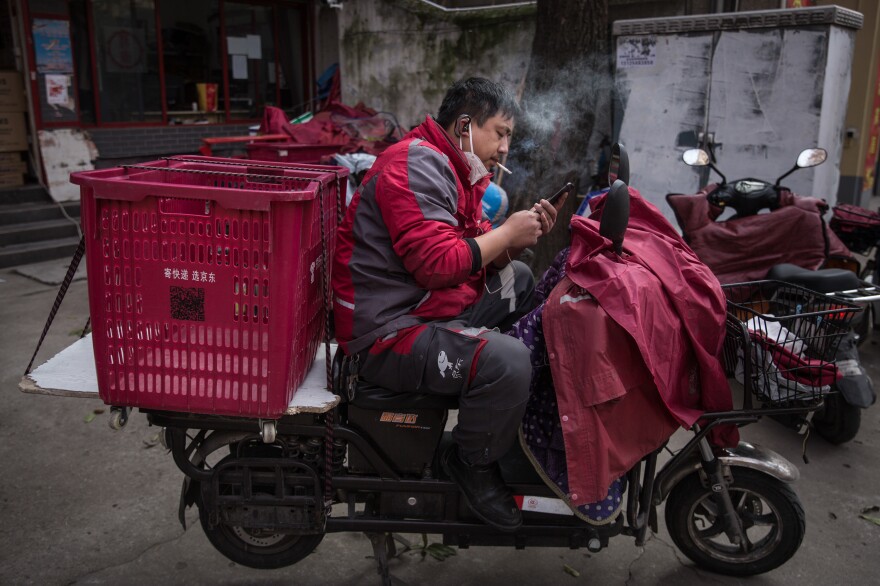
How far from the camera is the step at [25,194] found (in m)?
8.37

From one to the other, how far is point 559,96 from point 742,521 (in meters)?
4.10

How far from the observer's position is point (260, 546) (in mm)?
2928

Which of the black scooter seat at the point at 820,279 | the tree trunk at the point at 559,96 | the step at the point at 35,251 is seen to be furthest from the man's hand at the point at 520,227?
the step at the point at 35,251

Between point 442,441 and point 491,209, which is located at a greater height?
point 491,209

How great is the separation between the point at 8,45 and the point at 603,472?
901cm

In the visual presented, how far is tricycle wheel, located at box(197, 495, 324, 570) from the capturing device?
2.90 meters

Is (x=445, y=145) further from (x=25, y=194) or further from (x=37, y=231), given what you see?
(x=25, y=194)

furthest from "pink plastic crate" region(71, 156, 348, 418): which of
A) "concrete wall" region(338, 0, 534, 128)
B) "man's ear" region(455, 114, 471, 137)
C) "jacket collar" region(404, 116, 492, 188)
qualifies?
"concrete wall" region(338, 0, 534, 128)

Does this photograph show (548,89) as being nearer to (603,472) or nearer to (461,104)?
(461,104)

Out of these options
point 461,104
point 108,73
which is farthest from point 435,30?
point 461,104

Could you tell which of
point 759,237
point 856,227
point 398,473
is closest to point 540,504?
point 398,473

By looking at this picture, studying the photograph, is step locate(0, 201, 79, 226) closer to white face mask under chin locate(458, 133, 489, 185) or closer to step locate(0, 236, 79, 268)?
step locate(0, 236, 79, 268)

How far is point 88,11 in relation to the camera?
8.95m

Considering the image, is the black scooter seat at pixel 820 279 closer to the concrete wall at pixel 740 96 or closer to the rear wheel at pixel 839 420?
the rear wheel at pixel 839 420
